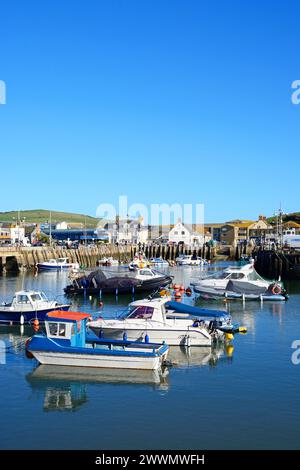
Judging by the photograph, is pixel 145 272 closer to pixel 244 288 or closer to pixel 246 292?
pixel 244 288

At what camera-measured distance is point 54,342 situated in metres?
22.8

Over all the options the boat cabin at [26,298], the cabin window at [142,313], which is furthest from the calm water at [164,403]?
the boat cabin at [26,298]

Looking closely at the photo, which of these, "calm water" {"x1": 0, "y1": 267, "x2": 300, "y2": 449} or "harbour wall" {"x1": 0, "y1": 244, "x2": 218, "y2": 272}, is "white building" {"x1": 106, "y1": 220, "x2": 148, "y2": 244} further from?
"calm water" {"x1": 0, "y1": 267, "x2": 300, "y2": 449}

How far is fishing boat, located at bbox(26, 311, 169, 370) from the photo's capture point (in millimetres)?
22406

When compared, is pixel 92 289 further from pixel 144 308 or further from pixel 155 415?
pixel 155 415

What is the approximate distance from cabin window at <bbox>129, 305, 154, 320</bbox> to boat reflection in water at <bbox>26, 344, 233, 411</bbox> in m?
3.51

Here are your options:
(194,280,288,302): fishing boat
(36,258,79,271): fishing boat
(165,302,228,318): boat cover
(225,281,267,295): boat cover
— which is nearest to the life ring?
(194,280,288,302): fishing boat

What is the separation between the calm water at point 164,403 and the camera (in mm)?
15852

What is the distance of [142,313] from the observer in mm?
27547

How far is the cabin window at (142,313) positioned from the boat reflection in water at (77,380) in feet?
11.5

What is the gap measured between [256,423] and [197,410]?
6.62ft

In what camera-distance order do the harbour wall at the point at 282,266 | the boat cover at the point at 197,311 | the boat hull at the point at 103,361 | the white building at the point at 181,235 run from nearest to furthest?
the boat hull at the point at 103,361
the boat cover at the point at 197,311
the harbour wall at the point at 282,266
the white building at the point at 181,235

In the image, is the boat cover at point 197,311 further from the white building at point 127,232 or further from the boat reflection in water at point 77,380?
the white building at point 127,232

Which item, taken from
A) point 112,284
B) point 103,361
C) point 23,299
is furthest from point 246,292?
point 103,361
